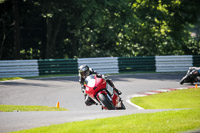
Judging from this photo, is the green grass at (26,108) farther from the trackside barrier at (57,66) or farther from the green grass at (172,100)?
the trackside barrier at (57,66)

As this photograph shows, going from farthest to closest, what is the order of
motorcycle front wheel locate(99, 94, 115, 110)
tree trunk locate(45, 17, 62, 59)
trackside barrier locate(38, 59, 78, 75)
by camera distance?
tree trunk locate(45, 17, 62, 59) → trackside barrier locate(38, 59, 78, 75) → motorcycle front wheel locate(99, 94, 115, 110)

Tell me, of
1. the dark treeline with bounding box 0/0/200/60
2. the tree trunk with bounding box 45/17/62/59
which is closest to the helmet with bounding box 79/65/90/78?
the dark treeline with bounding box 0/0/200/60

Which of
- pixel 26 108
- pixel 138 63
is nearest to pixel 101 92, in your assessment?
pixel 26 108

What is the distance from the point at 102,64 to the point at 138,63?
7.98 ft

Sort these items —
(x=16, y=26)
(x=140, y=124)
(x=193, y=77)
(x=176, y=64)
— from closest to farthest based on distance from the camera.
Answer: (x=140, y=124), (x=193, y=77), (x=176, y=64), (x=16, y=26)

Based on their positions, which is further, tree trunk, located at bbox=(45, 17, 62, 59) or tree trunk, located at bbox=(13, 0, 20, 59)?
tree trunk, located at bbox=(45, 17, 62, 59)

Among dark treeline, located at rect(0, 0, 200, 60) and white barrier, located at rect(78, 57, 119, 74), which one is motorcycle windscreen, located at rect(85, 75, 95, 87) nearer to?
white barrier, located at rect(78, 57, 119, 74)

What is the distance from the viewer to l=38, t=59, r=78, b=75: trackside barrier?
68.1ft

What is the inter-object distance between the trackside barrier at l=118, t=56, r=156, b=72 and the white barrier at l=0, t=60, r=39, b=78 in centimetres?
551

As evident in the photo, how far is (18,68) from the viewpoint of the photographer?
19906 mm

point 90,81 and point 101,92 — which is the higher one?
point 90,81

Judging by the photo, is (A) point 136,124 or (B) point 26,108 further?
(B) point 26,108

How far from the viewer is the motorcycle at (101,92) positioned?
8578 millimetres

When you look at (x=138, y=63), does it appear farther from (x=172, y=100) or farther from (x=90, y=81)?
(x=90, y=81)
